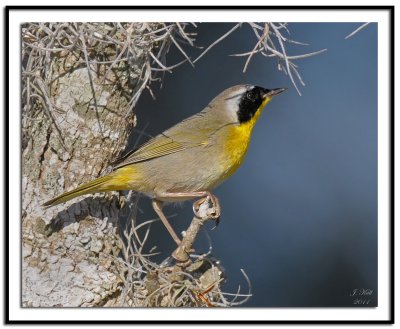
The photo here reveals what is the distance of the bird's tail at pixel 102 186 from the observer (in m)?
3.37

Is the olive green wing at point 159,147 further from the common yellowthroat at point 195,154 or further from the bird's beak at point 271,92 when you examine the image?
the bird's beak at point 271,92

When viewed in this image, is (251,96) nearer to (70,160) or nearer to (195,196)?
(195,196)

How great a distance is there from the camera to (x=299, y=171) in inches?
154

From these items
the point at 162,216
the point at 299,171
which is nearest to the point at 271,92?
the point at 299,171

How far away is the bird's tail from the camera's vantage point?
3373 mm

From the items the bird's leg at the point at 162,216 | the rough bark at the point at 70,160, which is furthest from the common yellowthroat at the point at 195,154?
the rough bark at the point at 70,160

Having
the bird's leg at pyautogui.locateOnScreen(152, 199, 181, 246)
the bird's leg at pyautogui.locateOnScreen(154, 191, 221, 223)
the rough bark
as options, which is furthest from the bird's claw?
the rough bark

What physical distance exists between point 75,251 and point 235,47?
1.18m

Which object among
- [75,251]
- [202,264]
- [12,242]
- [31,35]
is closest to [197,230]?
[202,264]

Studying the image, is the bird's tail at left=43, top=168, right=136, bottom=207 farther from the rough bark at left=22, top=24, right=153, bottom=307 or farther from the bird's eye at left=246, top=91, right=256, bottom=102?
the bird's eye at left=246, top=91, right=256, bottom=102

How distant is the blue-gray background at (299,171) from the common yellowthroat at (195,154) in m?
0.17

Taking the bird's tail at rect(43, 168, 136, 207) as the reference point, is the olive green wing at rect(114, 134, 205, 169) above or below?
above

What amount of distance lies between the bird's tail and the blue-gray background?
35cm

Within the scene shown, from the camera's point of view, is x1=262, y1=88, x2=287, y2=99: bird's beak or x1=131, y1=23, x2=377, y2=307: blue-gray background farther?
x1=262, y1=88, x2=287, y2=99: bird's beak
